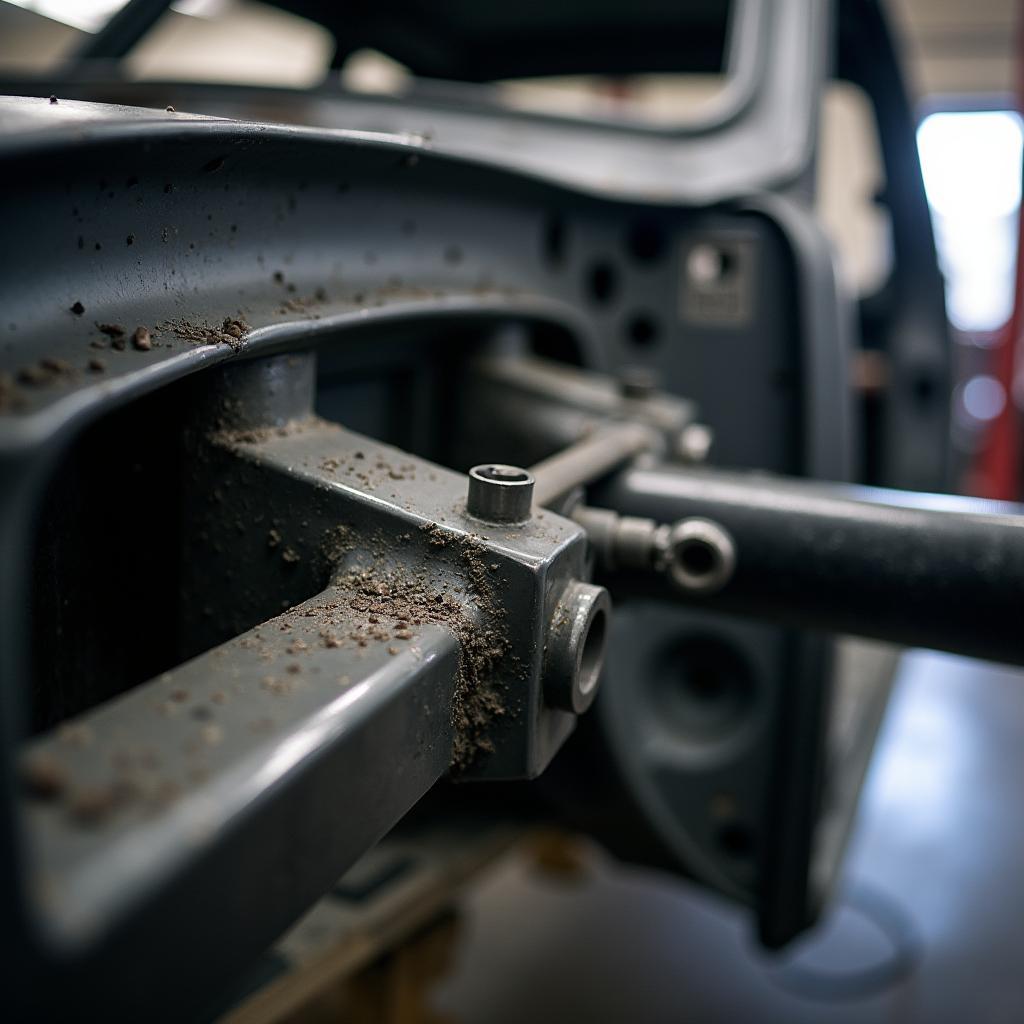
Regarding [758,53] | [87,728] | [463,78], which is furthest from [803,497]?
[463,78]

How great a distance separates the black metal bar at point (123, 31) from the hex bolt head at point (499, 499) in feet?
4.55

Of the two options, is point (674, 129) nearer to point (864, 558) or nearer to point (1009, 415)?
point (864, 558)

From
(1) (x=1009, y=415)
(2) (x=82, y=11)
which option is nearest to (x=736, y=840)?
(2) (x=82, y=11)

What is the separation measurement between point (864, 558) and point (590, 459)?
0.70ft

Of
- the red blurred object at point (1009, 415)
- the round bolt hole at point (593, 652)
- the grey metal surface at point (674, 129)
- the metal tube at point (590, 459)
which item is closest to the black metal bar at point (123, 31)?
the grey metal surface at point (674, 129)

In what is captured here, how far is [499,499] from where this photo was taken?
0.54m

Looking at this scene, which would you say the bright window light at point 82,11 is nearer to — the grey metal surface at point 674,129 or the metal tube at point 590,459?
the grey metal surface at point 674,129

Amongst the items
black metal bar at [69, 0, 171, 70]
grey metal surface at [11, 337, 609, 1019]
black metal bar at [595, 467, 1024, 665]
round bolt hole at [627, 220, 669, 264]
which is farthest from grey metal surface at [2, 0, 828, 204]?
grey metal surface at [11, 337, 609, 1019]

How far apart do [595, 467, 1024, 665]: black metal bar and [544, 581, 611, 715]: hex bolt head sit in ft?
0.52

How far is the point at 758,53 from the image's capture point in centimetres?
130

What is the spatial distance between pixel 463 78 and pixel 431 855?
72.3 inches

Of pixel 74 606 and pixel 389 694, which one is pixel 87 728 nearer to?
pixel 389 694

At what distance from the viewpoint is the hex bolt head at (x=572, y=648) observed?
52 cm

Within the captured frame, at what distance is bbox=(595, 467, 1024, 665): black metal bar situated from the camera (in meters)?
0.68
